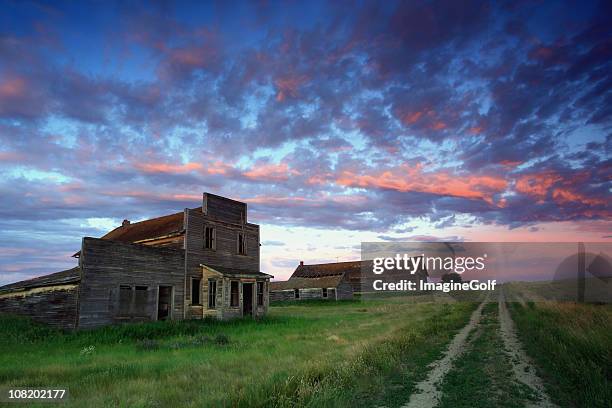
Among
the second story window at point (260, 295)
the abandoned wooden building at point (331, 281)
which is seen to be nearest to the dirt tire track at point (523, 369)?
the second story window at point (260, 295)

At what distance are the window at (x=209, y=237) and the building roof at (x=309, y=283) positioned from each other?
28196 millimetres

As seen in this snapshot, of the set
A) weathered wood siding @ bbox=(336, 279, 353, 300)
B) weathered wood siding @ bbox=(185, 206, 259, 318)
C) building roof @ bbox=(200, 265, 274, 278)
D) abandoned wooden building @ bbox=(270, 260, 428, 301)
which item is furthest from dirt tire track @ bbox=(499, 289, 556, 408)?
abandoned wooden building @ bbox=(270, 260, 428, 301)

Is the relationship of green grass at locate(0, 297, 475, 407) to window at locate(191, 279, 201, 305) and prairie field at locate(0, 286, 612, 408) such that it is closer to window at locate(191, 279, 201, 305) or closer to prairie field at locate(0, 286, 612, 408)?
prairie field at locate(0, 286, 612, 408)

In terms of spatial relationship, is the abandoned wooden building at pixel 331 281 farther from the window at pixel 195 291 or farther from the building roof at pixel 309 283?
the window at pixel 195 291

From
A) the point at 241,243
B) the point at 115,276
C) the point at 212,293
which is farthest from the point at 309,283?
the point at 115,276

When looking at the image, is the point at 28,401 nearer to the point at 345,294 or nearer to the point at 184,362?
the point at 184,362

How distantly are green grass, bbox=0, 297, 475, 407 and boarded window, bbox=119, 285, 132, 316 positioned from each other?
1382mm

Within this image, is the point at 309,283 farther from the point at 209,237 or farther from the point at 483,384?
the point at 483,384

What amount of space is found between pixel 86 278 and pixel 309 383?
559 inches

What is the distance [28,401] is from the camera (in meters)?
7.80

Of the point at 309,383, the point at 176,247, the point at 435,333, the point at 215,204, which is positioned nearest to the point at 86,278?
the point at 176,247

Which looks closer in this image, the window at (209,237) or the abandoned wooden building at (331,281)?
the window at (209,237)

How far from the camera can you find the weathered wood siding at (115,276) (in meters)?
18.4

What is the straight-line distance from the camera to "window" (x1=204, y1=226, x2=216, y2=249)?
2544cm
